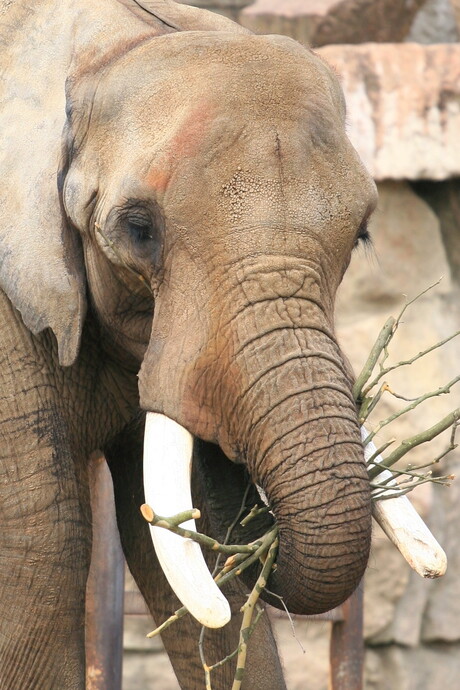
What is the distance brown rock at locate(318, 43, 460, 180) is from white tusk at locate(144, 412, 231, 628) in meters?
2.70

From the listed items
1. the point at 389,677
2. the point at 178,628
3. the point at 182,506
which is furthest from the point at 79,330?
the point at 389,677

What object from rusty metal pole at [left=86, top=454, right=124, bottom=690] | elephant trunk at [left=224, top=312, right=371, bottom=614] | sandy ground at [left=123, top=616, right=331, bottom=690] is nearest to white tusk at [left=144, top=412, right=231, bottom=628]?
elephant trunk at [left=224, top=312, right=371, bottom=614]

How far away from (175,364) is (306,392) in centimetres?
28

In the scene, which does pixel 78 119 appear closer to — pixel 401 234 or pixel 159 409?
pixel 159 409

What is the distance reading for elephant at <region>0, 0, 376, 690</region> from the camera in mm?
2555

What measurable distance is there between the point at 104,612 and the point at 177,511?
1810 mm

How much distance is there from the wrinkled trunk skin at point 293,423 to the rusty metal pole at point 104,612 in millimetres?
1651

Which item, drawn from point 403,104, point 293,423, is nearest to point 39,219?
point 293,423

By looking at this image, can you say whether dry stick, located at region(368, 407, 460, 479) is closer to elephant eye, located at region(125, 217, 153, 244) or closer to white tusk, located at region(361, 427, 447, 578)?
white tusk, located at region(361, 427, 447, 578)

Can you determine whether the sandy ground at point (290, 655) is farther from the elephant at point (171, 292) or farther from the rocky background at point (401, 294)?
the elephant at point (171, 292)

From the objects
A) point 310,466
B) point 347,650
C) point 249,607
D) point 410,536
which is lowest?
point 347,650

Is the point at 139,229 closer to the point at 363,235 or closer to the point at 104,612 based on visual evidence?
the point at 363,235

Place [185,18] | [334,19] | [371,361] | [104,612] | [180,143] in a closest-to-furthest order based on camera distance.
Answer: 1. [180,143]
2. [371,361]
3. [185,18]
4. [104,612]
5. [334,19]

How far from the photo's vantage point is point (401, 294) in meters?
5.39
